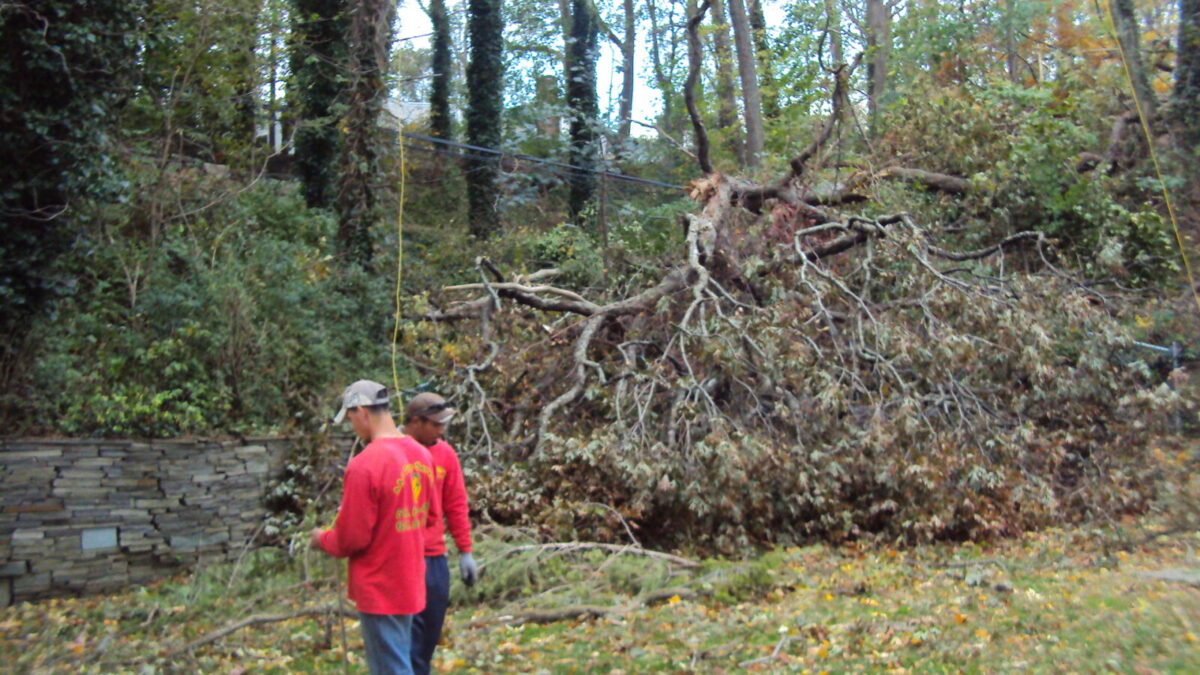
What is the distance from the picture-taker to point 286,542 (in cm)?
992

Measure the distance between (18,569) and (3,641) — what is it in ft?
4.76

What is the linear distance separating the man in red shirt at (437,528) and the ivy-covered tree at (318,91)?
10.6 meters

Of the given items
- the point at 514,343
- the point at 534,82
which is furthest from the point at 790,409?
the point at 534,82

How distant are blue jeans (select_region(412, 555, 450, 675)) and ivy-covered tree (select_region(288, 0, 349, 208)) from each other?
11.0m

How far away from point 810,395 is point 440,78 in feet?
47.5

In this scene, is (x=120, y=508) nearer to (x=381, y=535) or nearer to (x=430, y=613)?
(x=430, y=613)

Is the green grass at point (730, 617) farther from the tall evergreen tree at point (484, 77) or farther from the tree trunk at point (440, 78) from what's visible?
the tree trunk at point (440, 78)

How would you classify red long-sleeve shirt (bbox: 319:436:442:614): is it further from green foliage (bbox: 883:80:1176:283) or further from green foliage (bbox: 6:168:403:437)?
green foliage (bbox: 883:80:1176:283)

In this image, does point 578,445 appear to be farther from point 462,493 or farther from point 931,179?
point 931,179

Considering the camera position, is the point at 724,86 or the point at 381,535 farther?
the point at 724,86

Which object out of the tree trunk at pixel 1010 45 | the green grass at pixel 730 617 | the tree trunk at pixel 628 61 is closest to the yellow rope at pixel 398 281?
the green grass at pixel 730 617

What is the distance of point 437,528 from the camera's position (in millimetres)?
4770

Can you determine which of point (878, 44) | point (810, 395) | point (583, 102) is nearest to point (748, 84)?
point (583, 102)

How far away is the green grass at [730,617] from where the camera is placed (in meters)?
5.77
